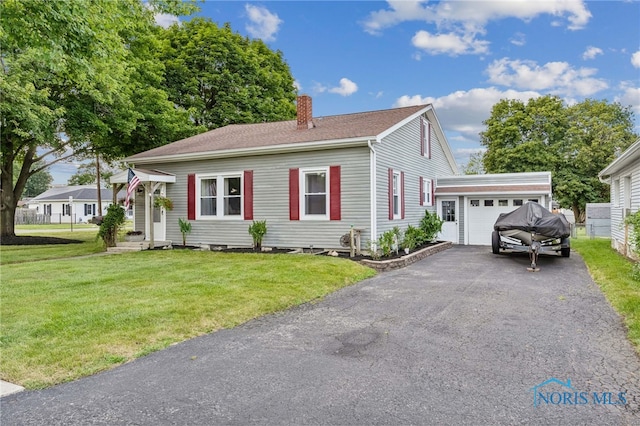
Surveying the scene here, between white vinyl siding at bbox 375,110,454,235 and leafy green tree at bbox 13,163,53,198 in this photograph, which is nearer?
white vinyl siding at bbox 375,110,454,235

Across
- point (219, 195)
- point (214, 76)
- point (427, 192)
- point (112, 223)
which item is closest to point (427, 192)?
point (427, 192)

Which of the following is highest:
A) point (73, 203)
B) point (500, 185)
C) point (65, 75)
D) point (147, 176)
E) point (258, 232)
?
point (65, 75)

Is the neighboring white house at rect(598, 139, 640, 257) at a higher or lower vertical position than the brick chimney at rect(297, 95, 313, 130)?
lower

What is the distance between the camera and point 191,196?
1352 centimetres

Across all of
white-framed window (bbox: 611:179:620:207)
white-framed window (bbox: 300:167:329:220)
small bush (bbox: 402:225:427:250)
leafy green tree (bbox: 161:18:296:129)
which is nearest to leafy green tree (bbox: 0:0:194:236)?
white-framed window (bbox: 300:167:329:220)

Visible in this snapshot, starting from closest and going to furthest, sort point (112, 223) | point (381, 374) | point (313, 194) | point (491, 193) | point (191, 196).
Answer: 1. point (381, 374)
2. point (313, 194)
3. point (112, 223)
4. point (191, 196)
5. point (491, 193)

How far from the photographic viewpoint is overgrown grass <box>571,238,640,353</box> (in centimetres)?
502

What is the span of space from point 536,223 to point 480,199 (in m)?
5.89

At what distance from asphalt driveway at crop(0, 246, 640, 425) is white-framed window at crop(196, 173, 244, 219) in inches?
305

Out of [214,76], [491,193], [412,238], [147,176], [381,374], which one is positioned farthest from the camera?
[214,76]

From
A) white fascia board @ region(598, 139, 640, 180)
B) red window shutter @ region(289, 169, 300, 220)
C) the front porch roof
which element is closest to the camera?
white fascia board @ region(598, 139, 640, 180)

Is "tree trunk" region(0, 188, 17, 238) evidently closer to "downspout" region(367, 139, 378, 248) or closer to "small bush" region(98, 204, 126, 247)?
"small bush" region(98, 204, 126, 247)

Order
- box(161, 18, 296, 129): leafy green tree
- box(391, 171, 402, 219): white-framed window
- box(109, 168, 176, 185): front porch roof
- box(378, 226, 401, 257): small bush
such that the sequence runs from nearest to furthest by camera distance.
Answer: box(378, 226, 401, 257): small bush < box(391, 171, 402, 219): white-framed window < box(109, 168, 176, 185): front porch roof < box(161, 18, 296, 129): leafy green tree

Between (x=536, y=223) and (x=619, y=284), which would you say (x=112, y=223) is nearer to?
(x=536, y=223)
